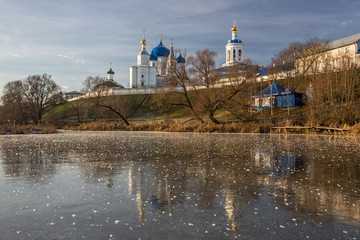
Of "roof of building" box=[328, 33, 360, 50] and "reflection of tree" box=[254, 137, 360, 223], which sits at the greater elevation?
"roof of building" box=[328, 33, 360, 50]

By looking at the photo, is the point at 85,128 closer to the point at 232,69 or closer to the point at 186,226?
the point at 232,69

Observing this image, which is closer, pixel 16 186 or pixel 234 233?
pixel 234 233

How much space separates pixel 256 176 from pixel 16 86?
7027cm

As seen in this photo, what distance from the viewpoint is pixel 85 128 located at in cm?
4494

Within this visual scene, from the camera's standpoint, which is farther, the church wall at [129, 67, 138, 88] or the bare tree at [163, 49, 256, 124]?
the church wall at [129, 67, 138, 88]

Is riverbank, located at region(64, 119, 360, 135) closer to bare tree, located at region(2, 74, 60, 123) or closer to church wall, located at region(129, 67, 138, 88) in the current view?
bare tree, located at region(2, 74, 60, 123)

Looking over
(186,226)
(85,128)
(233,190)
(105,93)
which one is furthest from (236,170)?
(105,93)

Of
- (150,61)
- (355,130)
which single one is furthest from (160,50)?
(355,130)

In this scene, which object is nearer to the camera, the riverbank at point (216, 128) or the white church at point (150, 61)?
the riverbank at point (216, 128)

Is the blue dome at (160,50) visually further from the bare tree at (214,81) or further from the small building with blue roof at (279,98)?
the bare tree at (214,81)

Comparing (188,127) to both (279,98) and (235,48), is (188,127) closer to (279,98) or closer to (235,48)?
(279,98)

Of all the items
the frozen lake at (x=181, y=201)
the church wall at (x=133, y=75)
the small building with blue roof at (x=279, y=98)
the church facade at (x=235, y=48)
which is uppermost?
the church facade at (x=235, y=48)

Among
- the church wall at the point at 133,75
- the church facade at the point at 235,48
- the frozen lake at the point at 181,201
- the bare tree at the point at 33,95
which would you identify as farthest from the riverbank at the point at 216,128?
the church facade at the point at 235,48

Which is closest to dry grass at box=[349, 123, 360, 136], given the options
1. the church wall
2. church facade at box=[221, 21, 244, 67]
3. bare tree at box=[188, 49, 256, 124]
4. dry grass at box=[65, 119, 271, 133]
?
dry grass at box=[65, 119, 271, 133]
